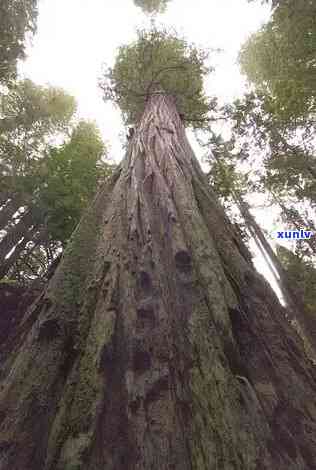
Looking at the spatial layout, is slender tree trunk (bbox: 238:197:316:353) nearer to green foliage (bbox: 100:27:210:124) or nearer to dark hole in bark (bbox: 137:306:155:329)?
green foliage (bbox: 100:27:210:124)

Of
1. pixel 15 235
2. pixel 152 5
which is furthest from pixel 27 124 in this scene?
pixel 152 5

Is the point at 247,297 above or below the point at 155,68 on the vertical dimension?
below

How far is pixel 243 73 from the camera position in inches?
583

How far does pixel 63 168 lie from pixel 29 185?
1.02 metres

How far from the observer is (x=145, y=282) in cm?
165

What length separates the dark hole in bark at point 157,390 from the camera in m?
1.14

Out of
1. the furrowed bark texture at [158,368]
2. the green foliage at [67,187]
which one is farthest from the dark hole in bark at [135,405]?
the green foliage at [67,187]

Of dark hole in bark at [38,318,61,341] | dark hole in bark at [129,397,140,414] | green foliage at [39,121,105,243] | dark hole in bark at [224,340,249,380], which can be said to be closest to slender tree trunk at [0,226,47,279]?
green foliage at [39,121,105,243]

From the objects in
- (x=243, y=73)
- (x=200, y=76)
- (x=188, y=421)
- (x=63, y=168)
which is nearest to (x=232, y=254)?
(x=188, y=421)

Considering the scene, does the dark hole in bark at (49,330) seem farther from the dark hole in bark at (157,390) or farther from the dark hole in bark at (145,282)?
the dark hole in bark at (157,390)

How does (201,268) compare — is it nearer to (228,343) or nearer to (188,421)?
(228,343)

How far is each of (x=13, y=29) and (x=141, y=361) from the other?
8605 mm

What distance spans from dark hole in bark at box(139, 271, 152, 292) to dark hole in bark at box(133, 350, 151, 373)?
1.30 ft

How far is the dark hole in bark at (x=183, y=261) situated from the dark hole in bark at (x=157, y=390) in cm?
67
